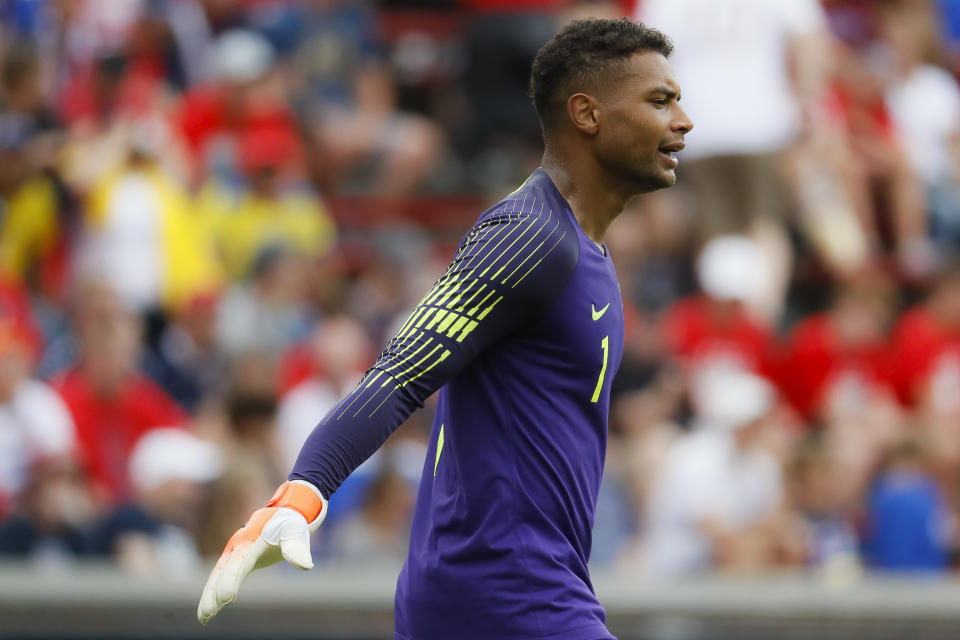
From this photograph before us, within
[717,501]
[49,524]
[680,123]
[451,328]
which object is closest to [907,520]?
[717,501]

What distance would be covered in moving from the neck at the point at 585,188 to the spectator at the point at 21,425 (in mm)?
4404

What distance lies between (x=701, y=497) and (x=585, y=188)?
163 inches

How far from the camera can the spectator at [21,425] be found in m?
7.50

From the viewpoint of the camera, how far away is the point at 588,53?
3.60m

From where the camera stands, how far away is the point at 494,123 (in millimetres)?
10914

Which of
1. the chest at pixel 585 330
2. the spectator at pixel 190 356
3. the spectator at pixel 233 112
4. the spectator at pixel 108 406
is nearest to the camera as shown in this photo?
the chest at pixel 585 330

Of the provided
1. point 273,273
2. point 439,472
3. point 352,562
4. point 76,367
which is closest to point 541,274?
point 439,472

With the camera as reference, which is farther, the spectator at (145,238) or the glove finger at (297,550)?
the spectator at (145,238)

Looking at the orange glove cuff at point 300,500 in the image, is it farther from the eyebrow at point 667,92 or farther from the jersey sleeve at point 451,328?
the eyebrow at point 667,92

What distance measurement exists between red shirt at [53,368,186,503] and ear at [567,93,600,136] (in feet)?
15.5

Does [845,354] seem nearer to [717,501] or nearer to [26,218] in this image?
[717,501]

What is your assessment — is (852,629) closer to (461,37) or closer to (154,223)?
(154,223)

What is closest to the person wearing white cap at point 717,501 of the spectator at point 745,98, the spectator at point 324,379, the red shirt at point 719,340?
the red shirt at point 719,340

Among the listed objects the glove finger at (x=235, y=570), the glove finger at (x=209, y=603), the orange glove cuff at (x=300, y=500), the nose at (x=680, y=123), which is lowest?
the glove finger at (x=209, y=603)
